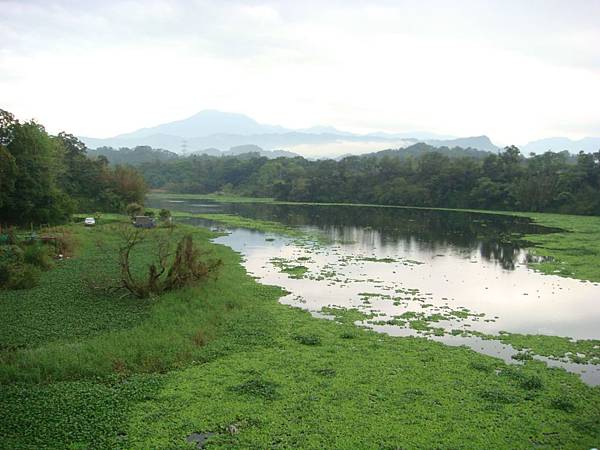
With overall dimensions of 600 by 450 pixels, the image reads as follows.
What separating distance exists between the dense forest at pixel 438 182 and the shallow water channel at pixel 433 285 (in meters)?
→ 42.7

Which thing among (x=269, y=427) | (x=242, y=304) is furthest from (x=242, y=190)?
(x=269, y=427)

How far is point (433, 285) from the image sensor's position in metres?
29.6

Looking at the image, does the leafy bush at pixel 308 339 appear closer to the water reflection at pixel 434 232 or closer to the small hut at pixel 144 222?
the water reflection at pixel 434 232

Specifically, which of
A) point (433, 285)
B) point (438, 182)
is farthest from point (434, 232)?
point (438, 182)

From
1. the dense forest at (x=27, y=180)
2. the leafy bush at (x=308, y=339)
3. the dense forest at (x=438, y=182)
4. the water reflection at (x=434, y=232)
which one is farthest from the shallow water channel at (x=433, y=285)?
the dense forest at (x=438, y=182)

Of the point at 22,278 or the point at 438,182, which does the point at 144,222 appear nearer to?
the point at 22,278

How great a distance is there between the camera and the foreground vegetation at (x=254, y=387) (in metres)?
11.1

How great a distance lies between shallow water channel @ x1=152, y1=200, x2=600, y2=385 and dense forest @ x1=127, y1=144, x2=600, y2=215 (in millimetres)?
42675

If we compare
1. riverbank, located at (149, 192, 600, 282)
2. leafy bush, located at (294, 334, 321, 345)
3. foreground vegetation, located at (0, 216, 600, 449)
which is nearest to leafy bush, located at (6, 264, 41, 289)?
foreground vegetation, located at (0, 216, 600, 449)

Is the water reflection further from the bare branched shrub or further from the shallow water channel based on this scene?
Answer: the bare branched shrub

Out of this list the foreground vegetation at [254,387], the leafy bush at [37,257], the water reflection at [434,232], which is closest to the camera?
the foreground vegetation at [254,387]

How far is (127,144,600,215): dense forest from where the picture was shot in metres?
88.9

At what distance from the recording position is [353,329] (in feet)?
64.5

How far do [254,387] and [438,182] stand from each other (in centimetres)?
10110
